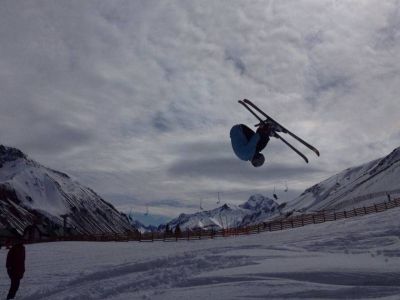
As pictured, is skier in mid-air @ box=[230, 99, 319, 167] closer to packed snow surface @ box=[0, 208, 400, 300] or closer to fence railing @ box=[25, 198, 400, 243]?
packed snow surface @ box=[0, 208, 400, 300]

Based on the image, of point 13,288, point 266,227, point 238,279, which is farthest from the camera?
point 266,227

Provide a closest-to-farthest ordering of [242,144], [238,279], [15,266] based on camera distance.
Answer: [238,279] → [242,144] → [15,266]

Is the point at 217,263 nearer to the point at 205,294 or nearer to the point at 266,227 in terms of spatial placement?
the point at 205,294

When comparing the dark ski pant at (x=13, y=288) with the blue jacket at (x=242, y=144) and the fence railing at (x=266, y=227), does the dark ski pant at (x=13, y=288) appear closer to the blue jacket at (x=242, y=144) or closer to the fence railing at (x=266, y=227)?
the blue jacket at (x=242, y=144)

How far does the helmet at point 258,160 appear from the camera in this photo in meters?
12.1

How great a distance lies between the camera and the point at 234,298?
8539mm

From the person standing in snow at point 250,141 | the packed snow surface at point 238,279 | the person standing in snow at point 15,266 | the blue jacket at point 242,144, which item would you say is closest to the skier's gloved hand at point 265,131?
the person standing in snow at point 250,141

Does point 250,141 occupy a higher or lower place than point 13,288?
higher

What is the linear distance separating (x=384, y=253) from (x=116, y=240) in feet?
118

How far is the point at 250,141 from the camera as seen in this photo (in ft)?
38.8

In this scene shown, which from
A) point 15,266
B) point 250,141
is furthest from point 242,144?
point 15,266

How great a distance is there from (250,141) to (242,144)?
0.77 ft

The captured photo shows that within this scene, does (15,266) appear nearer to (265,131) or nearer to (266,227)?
(265,131)

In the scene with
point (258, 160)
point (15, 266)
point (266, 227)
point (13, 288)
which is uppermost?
point (266, 227)
